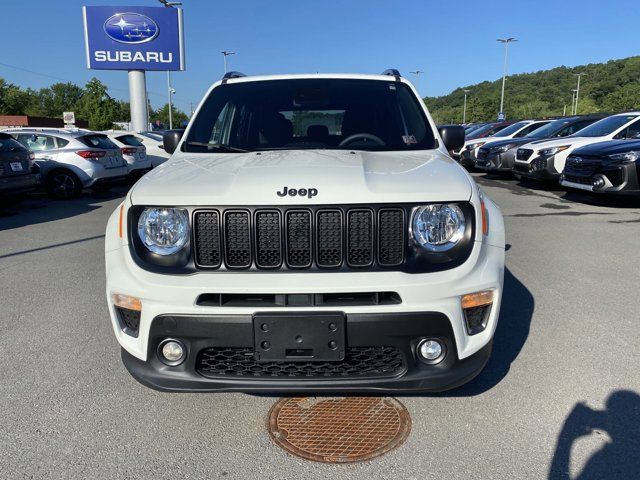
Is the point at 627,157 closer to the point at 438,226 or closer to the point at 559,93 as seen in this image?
the point at 438,226

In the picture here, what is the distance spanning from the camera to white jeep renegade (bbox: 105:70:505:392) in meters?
2.32

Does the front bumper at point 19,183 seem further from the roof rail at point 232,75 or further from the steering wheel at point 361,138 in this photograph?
the steering wheel at point 361,138

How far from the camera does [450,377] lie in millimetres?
2451

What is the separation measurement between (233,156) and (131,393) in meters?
1.54

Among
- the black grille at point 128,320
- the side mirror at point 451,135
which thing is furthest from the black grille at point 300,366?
the side mirror at point 451,135

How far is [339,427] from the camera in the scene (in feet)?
8.97

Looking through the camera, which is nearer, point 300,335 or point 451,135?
point 300,335

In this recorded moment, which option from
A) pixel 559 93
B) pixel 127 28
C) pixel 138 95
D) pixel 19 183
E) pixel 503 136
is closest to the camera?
pixel 19 183

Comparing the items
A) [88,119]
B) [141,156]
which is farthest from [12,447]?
[88,119]

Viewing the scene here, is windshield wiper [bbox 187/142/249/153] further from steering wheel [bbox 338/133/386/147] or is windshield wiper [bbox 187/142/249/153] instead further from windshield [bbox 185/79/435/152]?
steering wheel [bbox 338/133/386/147]

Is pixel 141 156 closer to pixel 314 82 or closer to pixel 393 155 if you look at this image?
pixel 314 82

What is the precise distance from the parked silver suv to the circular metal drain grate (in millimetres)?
10338

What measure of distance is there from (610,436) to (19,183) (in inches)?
393

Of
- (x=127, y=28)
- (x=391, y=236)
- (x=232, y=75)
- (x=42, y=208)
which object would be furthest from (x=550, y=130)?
(x=127, y=28)
